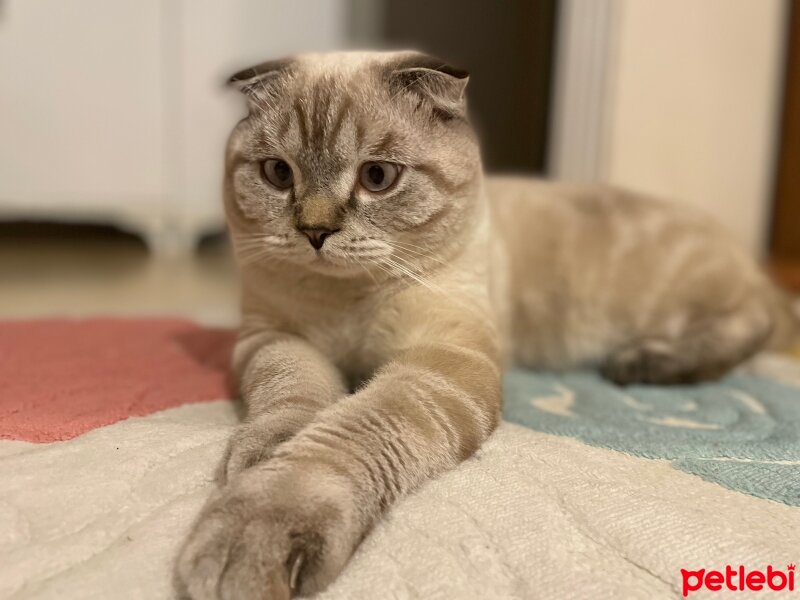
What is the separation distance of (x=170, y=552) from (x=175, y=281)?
2.49 m

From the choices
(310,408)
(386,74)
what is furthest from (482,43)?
(310,408)

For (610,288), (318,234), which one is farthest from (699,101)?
(318,234)

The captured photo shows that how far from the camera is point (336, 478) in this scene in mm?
801

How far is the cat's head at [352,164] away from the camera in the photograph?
1.09 m

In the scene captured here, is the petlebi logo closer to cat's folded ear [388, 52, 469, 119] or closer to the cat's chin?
the cat's chin

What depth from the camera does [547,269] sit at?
1.74 meters

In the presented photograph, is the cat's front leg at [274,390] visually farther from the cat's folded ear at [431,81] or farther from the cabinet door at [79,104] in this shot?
the cabinet door at [79,104]

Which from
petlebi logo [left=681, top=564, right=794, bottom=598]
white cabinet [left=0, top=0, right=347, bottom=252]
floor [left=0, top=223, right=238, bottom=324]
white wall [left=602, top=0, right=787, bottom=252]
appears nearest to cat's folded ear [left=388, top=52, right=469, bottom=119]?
petlebi logo [left=681, top=564, right=794, bottom=598]

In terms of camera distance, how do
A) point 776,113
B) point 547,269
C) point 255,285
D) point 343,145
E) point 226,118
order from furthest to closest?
point 226,118 < point 776,113 < point 547,269 < point 255,285 < point 343,145

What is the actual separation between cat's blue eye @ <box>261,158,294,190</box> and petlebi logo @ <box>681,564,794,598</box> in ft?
2.59

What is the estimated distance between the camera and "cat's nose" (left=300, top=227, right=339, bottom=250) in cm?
108

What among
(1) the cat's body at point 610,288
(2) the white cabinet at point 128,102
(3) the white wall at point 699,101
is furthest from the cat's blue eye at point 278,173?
(2) the white cabinet at point 128,102

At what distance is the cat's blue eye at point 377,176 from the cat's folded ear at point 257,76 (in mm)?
248

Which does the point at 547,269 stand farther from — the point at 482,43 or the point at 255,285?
the point at 482,43
